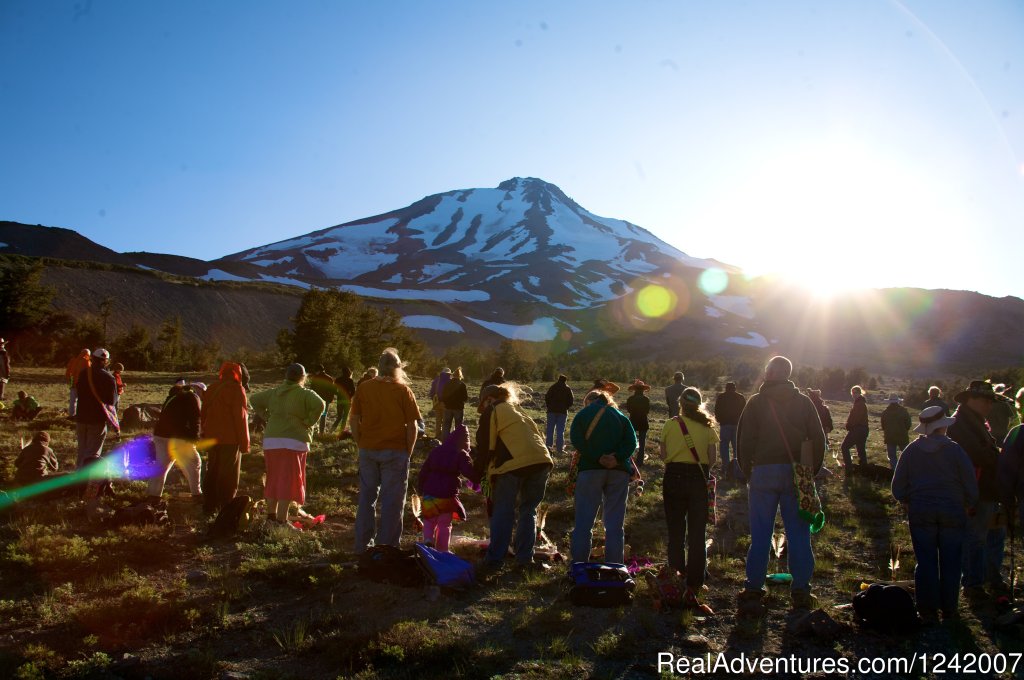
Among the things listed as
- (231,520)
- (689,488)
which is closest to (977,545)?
(689,488)

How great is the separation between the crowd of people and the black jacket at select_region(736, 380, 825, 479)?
0.01 m

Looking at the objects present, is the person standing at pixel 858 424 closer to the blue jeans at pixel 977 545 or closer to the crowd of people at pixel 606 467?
the crowd of people at pixel 606 467

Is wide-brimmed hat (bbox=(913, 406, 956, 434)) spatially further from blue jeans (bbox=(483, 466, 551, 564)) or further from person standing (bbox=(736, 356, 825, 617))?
blue jeans (bbox=(483, 466, 551, 564))

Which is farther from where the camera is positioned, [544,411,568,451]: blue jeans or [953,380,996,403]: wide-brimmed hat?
[544,411,568,451]: blue jeans

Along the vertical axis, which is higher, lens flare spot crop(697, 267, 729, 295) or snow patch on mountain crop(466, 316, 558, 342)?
lens flare spot crop(697, 267, 729, 295)

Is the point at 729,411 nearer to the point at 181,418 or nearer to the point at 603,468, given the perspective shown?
the point at 603,468

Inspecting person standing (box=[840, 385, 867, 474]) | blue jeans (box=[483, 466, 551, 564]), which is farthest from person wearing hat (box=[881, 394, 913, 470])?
blue jeans (box=[483, 466, 551, 564])

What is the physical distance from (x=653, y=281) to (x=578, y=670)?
187501mm

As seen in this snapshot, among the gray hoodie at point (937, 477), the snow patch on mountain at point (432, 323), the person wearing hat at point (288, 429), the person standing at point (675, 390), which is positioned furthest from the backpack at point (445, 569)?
the snow patch on mountain at point (432, 323)

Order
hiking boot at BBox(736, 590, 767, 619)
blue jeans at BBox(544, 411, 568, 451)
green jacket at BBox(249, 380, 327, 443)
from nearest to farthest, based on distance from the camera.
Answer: hiking boot at BBox(736, 590, 767, 619) → green jacket at BBox(249, 380, 327, 443) → blue jeans at BBox(544, 411, 568, 451)

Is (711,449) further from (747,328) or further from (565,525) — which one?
(747,328)

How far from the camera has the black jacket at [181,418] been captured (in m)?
8.22

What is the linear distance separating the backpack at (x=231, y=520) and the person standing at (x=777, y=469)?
5282mm

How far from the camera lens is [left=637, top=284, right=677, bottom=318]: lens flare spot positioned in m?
146
